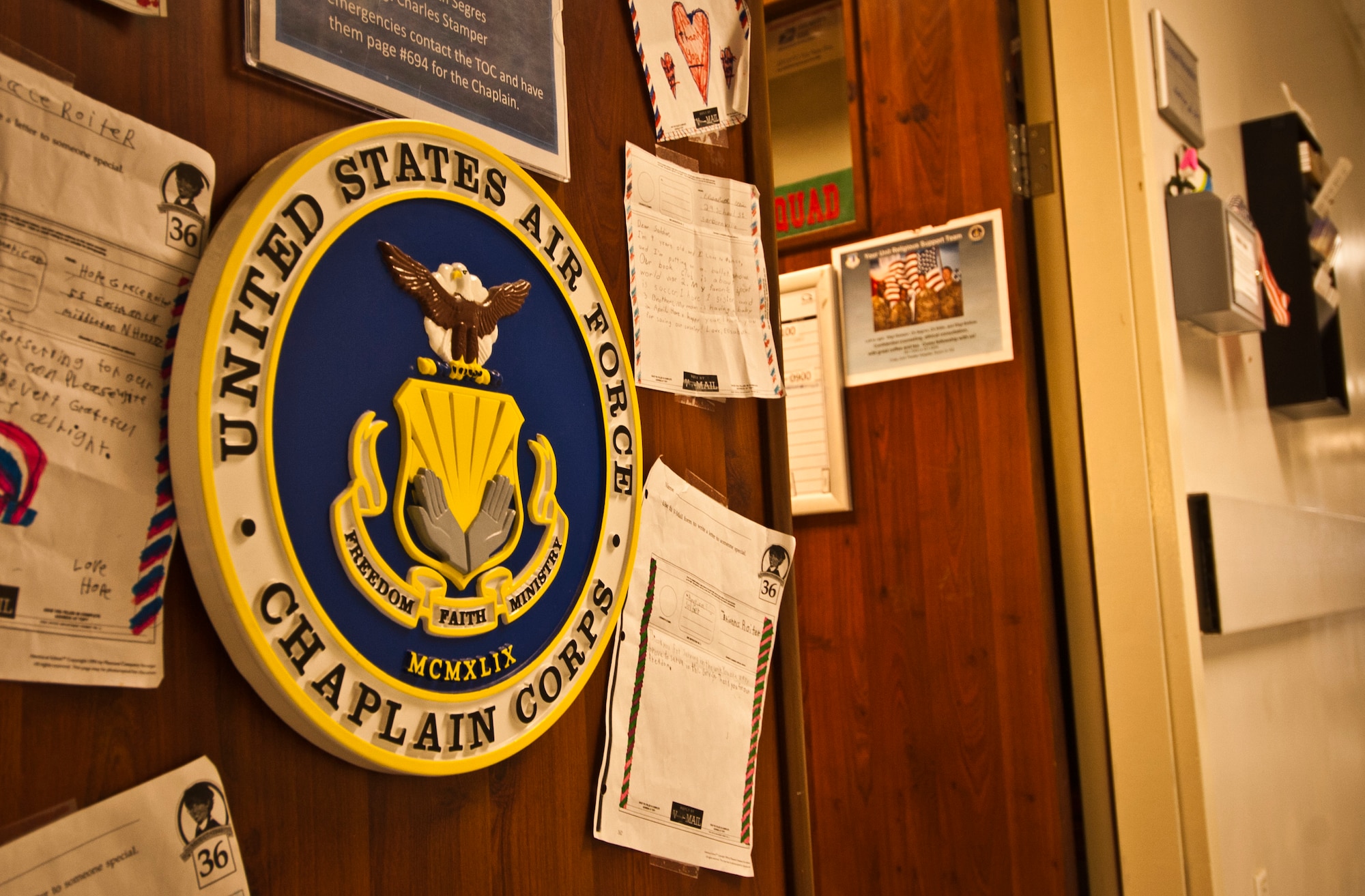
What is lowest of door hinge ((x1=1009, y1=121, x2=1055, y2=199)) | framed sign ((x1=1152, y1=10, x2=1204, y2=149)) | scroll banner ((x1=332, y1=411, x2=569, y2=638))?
scroll banner ((x1=332, y1=411, x2=569, y2=638))

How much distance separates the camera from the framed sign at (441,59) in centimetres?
59

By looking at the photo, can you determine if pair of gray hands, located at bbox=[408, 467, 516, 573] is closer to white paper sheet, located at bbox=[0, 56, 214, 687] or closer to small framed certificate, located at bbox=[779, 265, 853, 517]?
white paper sheet, located at bbox=[0, 56, 214, 687]

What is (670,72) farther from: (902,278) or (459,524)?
(902,278)

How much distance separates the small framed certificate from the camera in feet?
6.34

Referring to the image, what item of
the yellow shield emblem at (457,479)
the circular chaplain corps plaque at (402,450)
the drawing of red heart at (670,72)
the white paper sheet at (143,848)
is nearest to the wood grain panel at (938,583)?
the drawing of red heart at (670,72)

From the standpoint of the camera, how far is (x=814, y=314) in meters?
1.99

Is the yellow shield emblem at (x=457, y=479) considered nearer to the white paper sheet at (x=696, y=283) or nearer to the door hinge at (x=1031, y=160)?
the white paper sheet at (x=696, y=283)

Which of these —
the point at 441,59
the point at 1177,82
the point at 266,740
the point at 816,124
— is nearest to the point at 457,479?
the point at 266,740

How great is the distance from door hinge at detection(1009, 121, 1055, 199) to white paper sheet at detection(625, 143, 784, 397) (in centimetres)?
90

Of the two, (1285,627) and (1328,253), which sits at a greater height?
(1328,253)

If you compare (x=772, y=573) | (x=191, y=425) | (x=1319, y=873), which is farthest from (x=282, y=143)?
(x=1319, y=873)

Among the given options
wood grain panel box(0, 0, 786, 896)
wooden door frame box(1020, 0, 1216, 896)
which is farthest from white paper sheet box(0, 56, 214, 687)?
wooden door frame box(1020, 0, 1216, 896)

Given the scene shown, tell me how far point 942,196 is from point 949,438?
0.45 m

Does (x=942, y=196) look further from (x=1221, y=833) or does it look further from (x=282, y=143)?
(x=282, y=143)
